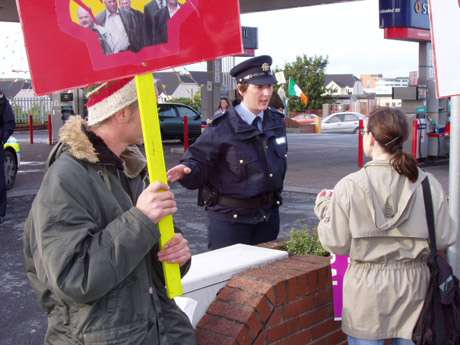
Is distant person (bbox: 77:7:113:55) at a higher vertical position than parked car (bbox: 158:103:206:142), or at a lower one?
higher

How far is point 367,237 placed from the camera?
117 inches

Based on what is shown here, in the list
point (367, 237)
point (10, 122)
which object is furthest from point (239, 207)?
point (10, 122)

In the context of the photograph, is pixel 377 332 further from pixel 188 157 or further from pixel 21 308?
pixel 21 308

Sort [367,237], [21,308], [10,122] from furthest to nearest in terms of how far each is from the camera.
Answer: [10,122]
[21,308]
[367,237]

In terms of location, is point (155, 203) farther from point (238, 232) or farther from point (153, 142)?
point (238, 232)

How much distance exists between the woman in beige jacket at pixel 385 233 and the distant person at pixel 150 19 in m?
1.19

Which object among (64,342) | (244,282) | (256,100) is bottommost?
(244,282)

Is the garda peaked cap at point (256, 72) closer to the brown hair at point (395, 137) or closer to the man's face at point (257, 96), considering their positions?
the man's face at point (257, 96)

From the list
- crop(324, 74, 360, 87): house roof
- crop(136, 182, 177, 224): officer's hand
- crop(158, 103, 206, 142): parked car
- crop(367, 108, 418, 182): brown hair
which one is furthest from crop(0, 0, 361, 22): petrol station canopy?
crop(324, 74, 360, 87): house roof

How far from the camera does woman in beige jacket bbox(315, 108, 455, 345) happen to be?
2953mm

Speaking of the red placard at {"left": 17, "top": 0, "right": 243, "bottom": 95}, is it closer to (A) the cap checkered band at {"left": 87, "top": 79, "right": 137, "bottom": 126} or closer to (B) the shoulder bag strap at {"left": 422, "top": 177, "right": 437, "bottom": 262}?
(A) the cap checkered band at {"left": 87, "top": 79, "right": 137, "bottom": 126}

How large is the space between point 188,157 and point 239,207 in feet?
1.50

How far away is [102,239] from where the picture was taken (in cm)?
203

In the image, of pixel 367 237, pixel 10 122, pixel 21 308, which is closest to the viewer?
pixel 367 237
